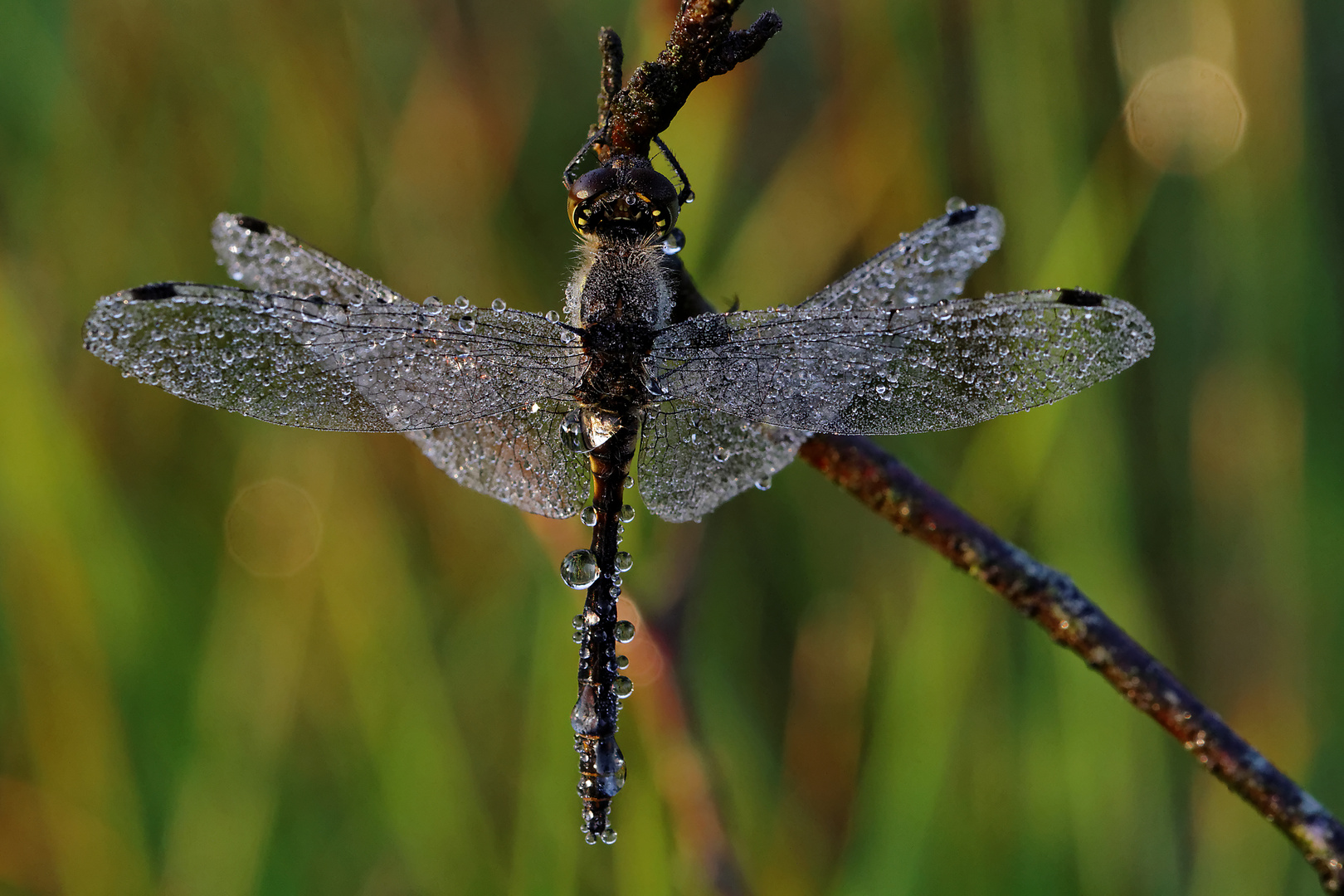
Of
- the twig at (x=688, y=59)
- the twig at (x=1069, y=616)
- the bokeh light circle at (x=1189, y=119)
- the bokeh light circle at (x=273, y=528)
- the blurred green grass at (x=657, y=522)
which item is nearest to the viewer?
the twig at (x=688, y=59)

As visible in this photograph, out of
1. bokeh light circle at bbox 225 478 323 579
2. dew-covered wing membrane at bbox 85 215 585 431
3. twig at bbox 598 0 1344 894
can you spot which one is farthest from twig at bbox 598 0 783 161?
A: bokeh light circle at bbox 225 478 323 579

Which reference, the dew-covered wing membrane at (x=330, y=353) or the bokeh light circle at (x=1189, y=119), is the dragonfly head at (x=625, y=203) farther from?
the bokeh light circle at (x=1189, y=119)

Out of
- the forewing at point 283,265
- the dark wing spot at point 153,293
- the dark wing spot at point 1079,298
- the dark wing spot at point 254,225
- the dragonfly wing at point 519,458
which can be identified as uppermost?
the dark wing spot at point 254,225

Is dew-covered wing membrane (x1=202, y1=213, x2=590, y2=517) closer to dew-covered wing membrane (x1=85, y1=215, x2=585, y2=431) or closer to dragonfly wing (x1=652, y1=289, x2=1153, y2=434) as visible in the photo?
dew-covered wing membrane (x1=85, y1=215, x2=585, y2=431)

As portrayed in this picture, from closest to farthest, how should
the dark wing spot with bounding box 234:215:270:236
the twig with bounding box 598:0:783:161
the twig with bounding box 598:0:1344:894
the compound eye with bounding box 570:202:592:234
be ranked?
the twig with bounding box 598:0:783:161, the twig with bounding box 598:0:1344:894, the compound eye with bounding box 570:202:592:234, the dark wing spot with bounding box 234:215:270:236

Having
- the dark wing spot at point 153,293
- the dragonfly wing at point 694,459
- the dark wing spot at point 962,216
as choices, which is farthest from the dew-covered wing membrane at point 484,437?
the dark wing spot at point 962,216

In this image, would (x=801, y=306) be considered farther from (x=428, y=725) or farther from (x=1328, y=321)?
(x=1328, y=321)

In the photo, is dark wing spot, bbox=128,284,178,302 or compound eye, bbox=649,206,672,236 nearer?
dark wing spot, bbox=128,284,178,302
